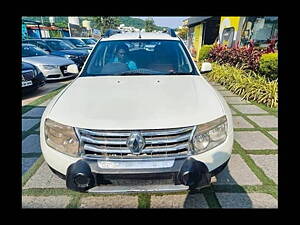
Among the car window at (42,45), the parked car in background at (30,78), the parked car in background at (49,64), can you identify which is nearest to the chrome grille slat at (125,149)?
the parked car in background at (30,78)

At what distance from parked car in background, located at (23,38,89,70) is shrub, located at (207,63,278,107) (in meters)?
5.75

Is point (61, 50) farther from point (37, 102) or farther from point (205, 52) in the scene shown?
point (205, 52)

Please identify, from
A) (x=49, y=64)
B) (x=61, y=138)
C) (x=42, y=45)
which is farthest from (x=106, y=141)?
(x=42, y=45)

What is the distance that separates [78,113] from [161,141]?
0.74m

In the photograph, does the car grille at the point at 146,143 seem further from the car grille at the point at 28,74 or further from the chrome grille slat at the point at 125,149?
the car grille at the point at 28,74

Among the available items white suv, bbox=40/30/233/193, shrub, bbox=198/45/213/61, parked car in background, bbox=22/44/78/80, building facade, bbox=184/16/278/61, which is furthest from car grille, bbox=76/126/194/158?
shrub, bbox=198/45/213/61

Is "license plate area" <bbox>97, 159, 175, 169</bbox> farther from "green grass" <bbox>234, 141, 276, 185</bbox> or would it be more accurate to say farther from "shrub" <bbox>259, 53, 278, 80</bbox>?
Answer: "shrub" <bbox>259, 53, 278, 80</bbox>

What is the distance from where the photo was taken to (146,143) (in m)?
1.75

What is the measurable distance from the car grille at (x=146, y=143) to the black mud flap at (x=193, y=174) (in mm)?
87

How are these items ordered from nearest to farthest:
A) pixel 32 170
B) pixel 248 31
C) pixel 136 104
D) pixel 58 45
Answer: pixel 136 104 < pixel 32 170 < pixel 248 31 < pixel 58 45

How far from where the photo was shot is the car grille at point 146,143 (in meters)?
1.73

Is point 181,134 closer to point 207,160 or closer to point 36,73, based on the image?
point 207,160

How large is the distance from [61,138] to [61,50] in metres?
9.78

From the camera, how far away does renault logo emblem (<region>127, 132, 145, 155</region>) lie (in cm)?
171
